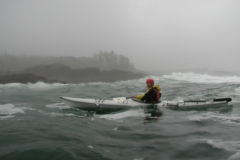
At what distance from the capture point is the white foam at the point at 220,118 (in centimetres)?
785

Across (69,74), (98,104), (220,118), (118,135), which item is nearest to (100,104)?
(98,104)

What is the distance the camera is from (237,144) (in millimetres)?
5219

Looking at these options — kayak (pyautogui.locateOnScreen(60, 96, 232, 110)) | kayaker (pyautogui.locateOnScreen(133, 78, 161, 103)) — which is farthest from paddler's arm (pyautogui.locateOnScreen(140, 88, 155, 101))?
kayak (pyautogui.locateOnScreen(60, 96, 232, 110))

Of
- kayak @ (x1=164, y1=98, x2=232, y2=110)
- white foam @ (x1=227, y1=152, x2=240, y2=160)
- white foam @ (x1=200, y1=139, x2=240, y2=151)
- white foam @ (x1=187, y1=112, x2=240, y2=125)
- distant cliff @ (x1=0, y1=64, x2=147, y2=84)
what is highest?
distant cliff @ (x1=0, y1=64, x2=147, y2=84)

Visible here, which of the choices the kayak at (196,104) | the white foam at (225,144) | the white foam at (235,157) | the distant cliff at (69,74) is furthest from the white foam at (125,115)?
the distant cliff at (69,74)

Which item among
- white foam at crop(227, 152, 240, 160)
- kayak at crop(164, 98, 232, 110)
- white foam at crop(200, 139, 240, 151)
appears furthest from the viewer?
kayak at crop(164, 98, 232, 110)

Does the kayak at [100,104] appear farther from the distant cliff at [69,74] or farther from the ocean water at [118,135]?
the distant cliff at [69,74]

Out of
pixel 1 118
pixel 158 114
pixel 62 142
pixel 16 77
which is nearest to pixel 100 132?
pixel 62 142

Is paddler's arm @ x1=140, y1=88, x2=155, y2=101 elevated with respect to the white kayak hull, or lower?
elevated

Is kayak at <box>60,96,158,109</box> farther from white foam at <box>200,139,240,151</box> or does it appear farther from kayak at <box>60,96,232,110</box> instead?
white foam at <box>200,139,240,151</box>

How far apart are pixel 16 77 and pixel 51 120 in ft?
75.7

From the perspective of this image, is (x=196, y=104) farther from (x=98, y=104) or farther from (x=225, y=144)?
(x=225, y=144)

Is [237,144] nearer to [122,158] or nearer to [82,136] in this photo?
[122,158]

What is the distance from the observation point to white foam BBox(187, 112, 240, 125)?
7848 millimetres
